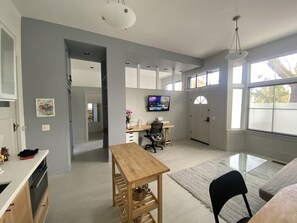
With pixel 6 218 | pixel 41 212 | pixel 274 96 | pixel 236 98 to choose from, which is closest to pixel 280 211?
pixel 6 218

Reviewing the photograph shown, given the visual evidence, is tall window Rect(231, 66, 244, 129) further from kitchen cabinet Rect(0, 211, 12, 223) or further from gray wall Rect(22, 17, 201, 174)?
kitchen cabinet Rect(0, 211, 12, 223)

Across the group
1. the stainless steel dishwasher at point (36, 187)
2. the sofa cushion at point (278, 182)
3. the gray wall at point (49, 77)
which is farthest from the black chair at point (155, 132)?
the stainless steel dishwasher at point (36, 187)

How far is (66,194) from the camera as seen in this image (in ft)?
7.40

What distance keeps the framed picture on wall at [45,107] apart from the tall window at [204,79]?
4879 mm

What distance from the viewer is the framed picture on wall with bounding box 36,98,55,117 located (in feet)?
8.88

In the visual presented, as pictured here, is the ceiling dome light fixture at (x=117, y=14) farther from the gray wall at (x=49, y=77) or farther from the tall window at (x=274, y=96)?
the tall window at (x=274, y=96)

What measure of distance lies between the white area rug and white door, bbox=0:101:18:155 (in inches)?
111

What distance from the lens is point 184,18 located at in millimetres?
2662

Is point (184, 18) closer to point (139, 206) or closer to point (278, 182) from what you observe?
point (278, 182)

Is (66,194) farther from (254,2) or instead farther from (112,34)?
(254,2)

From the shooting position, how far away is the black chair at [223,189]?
1.09 meters

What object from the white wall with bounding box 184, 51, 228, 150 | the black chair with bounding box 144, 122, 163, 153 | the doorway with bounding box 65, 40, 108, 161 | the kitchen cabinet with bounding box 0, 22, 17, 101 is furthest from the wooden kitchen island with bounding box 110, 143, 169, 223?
the white wall with bounding box 184, 51, 228, 150

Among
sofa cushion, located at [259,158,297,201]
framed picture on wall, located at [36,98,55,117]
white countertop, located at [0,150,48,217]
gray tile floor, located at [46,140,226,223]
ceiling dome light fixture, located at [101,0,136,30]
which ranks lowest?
gray tile floor, located at [46,140,226,223]

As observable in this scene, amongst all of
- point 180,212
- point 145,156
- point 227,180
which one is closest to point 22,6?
point 145,156
